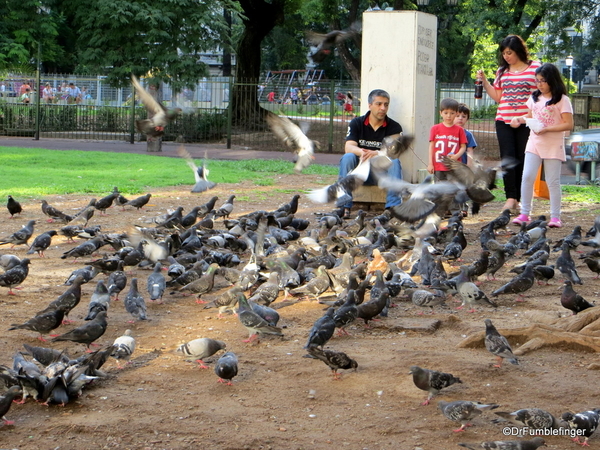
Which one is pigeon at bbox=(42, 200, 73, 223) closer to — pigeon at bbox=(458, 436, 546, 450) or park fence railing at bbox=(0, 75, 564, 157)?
pigeon at bbox=(458, 436, 546, 450)

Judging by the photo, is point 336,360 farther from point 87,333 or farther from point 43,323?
point 43,323

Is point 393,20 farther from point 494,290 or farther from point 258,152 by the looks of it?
point 258,152

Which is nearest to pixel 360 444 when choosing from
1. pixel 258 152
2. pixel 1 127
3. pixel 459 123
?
→ pixel 459 123

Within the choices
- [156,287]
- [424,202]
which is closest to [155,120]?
[424,202]

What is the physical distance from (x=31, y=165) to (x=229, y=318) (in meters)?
13.3

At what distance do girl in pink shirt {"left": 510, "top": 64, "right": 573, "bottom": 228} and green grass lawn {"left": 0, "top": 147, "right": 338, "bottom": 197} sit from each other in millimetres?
6910

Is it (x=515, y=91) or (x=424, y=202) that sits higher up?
(x=515, y=91)

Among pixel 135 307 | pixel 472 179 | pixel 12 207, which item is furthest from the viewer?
pixel 12 207

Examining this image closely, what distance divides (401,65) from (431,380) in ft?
27.5

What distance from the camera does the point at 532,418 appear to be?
4297 mm

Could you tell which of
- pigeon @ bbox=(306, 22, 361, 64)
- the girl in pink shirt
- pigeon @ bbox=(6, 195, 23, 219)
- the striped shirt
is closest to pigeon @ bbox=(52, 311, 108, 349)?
pigeon @ bbox=(6, 195, 23, 219)

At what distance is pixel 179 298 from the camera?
7848 mm

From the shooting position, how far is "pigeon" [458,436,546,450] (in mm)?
4043

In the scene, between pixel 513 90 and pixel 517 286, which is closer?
pixel 517 286
